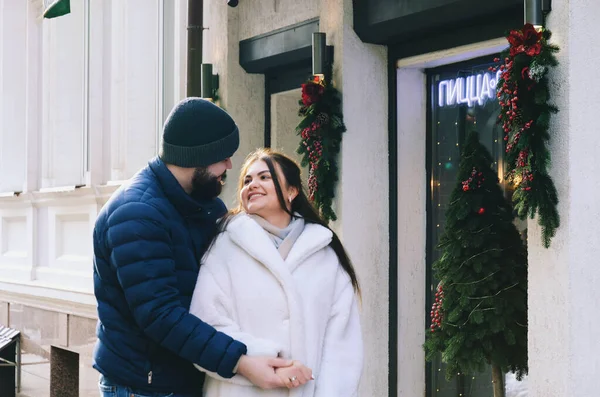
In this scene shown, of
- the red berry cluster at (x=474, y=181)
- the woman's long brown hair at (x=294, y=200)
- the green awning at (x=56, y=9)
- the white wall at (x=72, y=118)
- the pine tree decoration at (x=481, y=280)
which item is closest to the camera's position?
the woman's long brown hair at (x=294, y=200)

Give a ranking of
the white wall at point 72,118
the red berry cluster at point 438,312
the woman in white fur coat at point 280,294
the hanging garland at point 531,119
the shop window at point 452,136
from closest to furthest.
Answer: the woman in white fur coat at point 280,294, the hanging garland at point 531,119, the red berry cluster at point 438,312, the shop window at point 452,136, the white wall at point 72,118

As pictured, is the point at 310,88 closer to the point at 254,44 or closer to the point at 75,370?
the point at 254,44

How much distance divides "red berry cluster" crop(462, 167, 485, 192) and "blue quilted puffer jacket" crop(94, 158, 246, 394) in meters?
2.53

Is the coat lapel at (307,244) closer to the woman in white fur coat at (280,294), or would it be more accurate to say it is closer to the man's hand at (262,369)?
the woman in white fur coat at (280,294)

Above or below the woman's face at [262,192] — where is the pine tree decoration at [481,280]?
below

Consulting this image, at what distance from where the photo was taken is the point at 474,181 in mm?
6277

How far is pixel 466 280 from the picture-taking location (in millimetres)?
6133

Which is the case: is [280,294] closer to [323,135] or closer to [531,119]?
[531,119]

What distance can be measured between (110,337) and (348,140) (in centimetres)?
409

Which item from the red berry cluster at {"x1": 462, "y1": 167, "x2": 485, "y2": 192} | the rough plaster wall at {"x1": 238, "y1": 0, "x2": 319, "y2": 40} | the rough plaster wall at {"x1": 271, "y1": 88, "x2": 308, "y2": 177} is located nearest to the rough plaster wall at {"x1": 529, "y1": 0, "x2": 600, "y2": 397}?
the red berry cluster at {"x1": 462, "y1": 167, "x2": 485, "y2": 192}

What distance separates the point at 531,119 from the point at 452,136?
1.90 m

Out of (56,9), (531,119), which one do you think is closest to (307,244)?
(531,119)

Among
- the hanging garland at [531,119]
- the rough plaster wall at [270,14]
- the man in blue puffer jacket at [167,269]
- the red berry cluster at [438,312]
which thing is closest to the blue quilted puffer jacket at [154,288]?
the man in blue puffer jacket at [167,269]

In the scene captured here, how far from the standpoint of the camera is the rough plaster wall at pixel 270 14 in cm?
844
